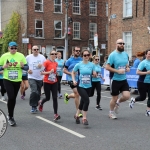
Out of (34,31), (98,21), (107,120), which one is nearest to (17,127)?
(107,120)

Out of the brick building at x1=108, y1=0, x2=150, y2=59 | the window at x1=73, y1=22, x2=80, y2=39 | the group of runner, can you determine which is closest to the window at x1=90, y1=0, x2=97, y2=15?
the window at x1=73, y1=22, x2=80, y2=39

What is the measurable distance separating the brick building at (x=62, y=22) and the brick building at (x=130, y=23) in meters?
11.0

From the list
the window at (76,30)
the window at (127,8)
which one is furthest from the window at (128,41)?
the window at (76,30)

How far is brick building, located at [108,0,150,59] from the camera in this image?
2331 centimetres

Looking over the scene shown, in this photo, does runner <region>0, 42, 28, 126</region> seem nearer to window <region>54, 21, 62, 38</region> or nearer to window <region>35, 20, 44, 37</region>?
window <region>35, 20, 44, 37</region>

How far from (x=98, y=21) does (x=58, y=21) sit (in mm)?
5351

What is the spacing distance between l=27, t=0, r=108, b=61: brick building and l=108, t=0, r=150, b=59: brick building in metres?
11.0

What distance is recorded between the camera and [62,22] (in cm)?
4069

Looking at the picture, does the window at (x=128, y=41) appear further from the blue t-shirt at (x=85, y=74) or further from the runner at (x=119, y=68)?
the blue t-shirt at (x=85, y=74)

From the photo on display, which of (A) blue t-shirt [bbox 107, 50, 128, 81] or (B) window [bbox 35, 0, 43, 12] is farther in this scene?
(B) window [bbox 35, 0, 43, 12]

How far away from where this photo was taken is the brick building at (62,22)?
39050mm

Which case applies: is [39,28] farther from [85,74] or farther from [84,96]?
[84,96]

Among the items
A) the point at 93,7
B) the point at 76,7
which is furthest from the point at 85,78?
the point at 93,7

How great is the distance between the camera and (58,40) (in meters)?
40.2
